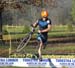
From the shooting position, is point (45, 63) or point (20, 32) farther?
point (20, 32)

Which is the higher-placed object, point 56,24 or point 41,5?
point 41,5

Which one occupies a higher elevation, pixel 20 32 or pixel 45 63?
pixel 45 63

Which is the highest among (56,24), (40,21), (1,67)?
(40,21)

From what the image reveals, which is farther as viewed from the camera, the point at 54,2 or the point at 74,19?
the point at 74,19

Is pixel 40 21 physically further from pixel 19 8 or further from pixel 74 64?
pixel 19 8

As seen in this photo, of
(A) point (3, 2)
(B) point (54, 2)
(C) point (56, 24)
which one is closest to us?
(A) point (3, 2)

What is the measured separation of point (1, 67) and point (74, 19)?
43051mm

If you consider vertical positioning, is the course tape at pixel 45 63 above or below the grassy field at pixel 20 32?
above

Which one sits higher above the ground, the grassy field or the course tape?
the course tape

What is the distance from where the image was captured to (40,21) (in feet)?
38.3

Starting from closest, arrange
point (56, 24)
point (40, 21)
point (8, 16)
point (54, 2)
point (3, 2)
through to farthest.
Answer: point (40, 21) → point (3, 2) → point (54, 2) → point (8, 16) → point (56, 24)

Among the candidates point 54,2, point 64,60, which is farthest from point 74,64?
point 54,2

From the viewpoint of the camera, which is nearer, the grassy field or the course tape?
the course tape

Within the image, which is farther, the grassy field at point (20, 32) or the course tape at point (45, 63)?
the grassy field at point (20, 32)
